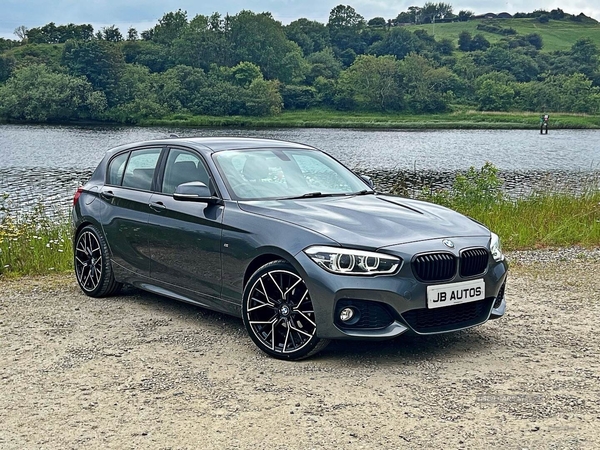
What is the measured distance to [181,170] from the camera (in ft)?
22.8

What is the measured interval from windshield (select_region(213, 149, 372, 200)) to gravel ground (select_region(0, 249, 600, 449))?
125cm

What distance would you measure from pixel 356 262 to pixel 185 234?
5.88 feet

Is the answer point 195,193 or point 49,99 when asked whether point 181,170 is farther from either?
point 49,99

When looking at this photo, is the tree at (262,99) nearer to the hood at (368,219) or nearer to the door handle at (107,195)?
the door handle at (107,195)

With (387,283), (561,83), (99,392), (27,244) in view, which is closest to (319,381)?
(387,283)

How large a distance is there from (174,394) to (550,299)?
457 cm

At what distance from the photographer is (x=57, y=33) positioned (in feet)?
557

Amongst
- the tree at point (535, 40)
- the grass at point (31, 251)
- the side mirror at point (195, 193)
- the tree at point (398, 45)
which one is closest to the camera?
the side mirror at point (195, 193)

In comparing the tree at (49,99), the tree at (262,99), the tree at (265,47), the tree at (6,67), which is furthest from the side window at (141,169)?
the tree at (265,47)

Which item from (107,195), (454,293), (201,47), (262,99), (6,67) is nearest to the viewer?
(454,293)

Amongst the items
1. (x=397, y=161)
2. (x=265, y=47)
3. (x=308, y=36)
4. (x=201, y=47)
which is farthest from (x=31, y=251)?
(x=308, y=36)

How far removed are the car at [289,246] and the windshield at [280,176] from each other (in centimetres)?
1

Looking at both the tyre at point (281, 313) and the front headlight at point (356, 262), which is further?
the tyre at point (281, 313)

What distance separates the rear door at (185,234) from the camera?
6277 millimetres
